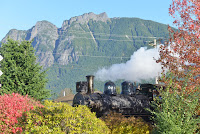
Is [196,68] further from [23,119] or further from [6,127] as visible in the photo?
[6,127]

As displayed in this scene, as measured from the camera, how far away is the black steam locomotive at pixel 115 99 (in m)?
11.6

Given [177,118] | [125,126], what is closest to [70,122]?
[125,126]

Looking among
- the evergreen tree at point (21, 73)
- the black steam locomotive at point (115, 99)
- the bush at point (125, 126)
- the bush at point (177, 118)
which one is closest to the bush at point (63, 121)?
the bush at point (125, 126)

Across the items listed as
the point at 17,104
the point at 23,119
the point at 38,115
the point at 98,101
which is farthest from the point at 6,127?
the point at 38,115

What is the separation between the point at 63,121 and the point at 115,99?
5343 mm

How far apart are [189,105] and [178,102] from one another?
0.60m

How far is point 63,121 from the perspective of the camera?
7023 millimetres

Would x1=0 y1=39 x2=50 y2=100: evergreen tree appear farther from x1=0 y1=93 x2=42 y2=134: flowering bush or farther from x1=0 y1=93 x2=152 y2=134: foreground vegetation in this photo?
x1=0 y1=93 x2=152 y2=134: foreground vegetation

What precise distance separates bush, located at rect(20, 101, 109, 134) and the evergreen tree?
427 inches

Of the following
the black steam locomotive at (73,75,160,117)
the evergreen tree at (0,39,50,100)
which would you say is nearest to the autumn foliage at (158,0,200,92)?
the black steam locomotive at (73,75,160,117)

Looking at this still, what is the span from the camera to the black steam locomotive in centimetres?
1161

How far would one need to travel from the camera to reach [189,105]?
8.26 metres

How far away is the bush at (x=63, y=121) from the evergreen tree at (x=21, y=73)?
10.9 metres

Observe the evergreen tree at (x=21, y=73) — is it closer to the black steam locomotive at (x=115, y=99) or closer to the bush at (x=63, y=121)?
the black steam locomotive at (x=115, y=99)
